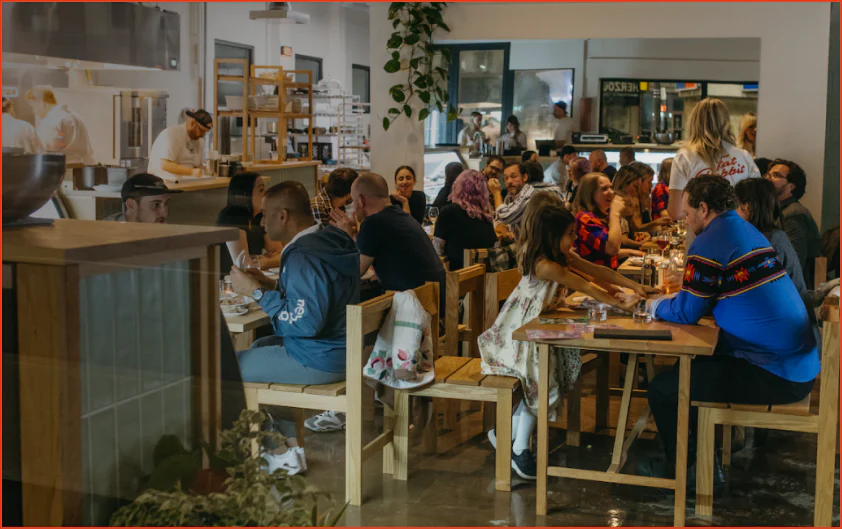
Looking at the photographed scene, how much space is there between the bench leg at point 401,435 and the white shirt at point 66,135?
1902 mm

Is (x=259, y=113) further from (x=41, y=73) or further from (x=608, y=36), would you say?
(x=41, y=73)

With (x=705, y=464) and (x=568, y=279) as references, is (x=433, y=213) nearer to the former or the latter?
(x=568, y=279)

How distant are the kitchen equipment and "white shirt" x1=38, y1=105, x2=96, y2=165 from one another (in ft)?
0.07

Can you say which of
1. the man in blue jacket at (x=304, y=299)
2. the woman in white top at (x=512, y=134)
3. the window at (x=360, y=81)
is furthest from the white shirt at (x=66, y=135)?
the window at (x=360, y=81)

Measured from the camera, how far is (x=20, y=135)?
1.88 metres

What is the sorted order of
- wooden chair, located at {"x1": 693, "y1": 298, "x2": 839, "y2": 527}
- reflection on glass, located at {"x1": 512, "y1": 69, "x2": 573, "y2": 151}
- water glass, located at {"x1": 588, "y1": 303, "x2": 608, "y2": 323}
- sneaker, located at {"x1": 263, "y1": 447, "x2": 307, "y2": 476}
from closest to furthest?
sneaker, located at {"x1": 263, "y1": 447, "x2": 307, "y2": 476} → wooden chair, located at {"x1": 693, "y1": 298, "x2": 839, "y2": 527} → water glass, located at {"x1": 588, "y1": 303, "x2": 608, "y2": 323} → reflection on glass, located at {"x1": 512, "y1": 69, "x2": 573, "y2": 151}

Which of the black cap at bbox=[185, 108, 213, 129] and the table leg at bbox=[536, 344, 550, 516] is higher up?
the black cap at bbox=[185, 108, 213, 129]

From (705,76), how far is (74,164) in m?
6.83

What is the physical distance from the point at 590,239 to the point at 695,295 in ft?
6.23

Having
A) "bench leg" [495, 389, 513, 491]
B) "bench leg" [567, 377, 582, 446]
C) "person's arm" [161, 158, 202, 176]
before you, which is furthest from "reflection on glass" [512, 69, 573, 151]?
"person's arm" [161, 158, 202, 176]

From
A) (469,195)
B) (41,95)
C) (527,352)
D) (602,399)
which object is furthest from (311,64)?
(41,95)

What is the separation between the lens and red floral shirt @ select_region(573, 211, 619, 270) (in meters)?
5.54

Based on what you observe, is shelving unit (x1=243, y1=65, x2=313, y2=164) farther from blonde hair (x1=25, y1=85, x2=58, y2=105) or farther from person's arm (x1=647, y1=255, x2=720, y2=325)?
blonde hair (x1=25, y1=85, x2=58, y2=105)

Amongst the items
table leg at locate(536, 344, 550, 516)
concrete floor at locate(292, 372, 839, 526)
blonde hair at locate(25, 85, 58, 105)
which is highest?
blonde hair at locate(25, 85, 58, 105)
